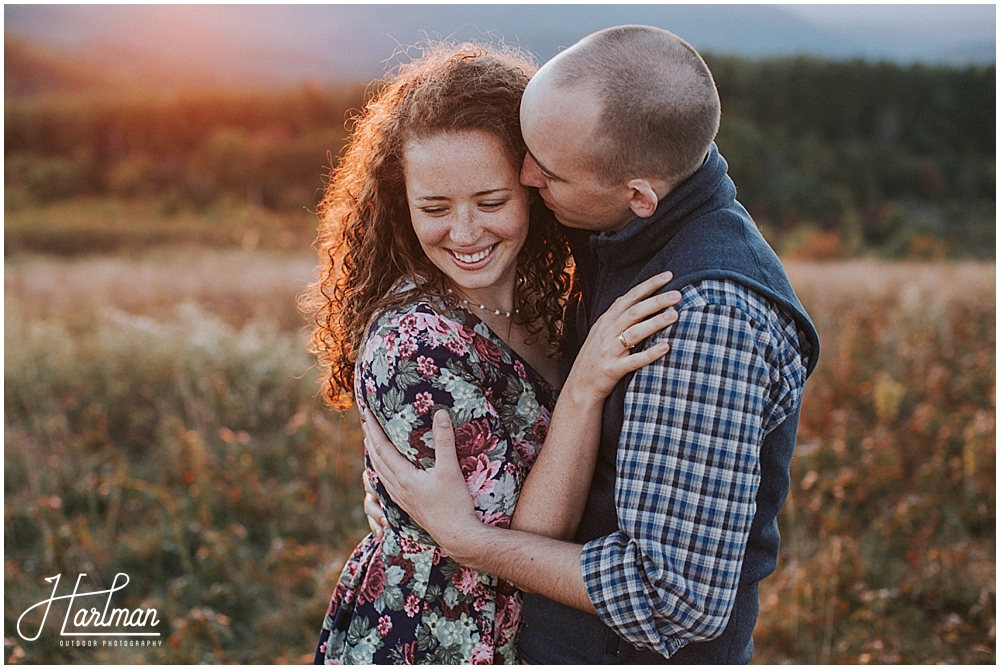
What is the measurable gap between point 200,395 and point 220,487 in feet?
3.30

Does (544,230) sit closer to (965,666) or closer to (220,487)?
(965,666)

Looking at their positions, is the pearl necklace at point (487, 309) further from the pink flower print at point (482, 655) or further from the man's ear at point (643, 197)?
the pink flower print at point (482, 655)

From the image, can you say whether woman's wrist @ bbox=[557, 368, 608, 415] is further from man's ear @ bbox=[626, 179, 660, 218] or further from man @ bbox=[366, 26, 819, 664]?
man's ear @ bbox=[626, 179, 660, 218]

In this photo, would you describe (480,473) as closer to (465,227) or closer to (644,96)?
(465,227)

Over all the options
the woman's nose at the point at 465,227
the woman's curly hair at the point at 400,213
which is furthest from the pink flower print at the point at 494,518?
the woman's nose at the point at 465,227

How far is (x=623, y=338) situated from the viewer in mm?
1600

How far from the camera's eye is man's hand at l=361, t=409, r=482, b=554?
1.79 m

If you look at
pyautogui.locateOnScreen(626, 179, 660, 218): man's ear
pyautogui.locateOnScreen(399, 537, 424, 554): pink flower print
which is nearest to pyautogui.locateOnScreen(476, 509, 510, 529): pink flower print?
pyautogui.locateOnScreen(399, 537, 424, 554): pink flower print

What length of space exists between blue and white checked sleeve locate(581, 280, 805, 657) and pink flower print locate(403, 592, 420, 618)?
583 mm

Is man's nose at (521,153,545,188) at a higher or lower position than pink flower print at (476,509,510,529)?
higher

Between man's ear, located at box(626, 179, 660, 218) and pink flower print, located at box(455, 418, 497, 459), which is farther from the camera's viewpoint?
pink flower print, located at box(455, 418, 497, 459)

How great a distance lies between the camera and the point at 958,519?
4.41m

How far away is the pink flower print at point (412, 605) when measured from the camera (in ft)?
6.43

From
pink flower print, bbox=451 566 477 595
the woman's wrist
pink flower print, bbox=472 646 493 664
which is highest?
the woman's wrist
